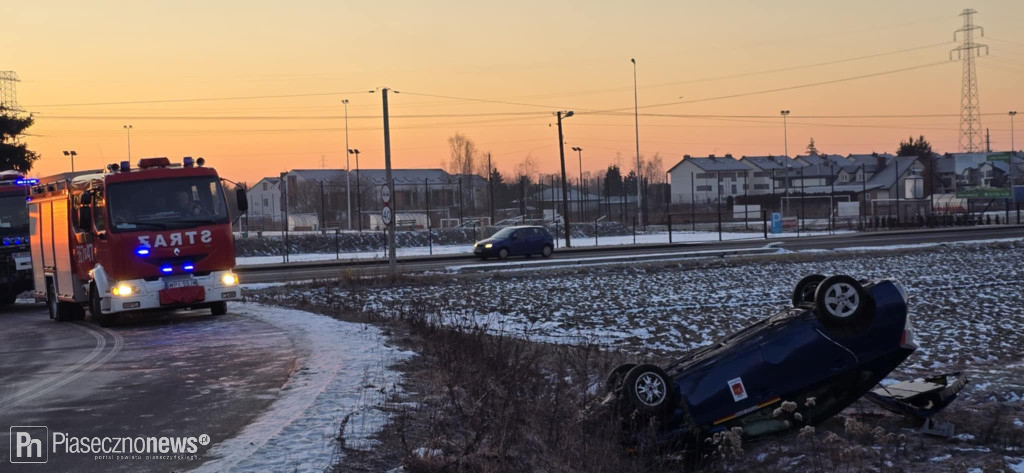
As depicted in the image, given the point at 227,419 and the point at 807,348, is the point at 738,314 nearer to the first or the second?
the point at 807,348

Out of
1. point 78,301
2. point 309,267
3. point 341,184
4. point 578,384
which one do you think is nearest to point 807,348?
point 578,384

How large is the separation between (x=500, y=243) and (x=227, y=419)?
3231 centimetres

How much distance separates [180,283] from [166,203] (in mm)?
1536

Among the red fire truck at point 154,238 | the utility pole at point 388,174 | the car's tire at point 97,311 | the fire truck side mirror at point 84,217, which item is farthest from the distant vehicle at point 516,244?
the fire truck side mirror at point 84,217

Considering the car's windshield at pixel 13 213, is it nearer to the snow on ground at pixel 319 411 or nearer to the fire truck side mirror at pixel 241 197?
the fire truck side mirror at pixel 241 197

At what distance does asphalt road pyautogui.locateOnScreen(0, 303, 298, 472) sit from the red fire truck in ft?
2.10

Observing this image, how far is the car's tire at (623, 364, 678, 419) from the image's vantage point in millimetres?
8434

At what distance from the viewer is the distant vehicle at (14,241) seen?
24281 millimetres

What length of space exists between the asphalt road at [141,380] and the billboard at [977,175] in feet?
246

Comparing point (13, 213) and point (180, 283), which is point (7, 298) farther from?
point (180, 283)

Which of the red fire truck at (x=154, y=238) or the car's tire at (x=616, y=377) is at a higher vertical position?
the red fire truck at (x=154, y=238)

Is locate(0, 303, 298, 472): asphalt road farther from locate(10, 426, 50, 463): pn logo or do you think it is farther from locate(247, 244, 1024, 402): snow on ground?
locate(247, 244, 1024, 402): snow on ground

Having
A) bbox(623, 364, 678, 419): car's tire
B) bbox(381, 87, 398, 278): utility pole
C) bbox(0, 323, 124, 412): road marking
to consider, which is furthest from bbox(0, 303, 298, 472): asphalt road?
bbox(381, 87, 398, 278): utility pole

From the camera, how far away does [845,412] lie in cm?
1002
